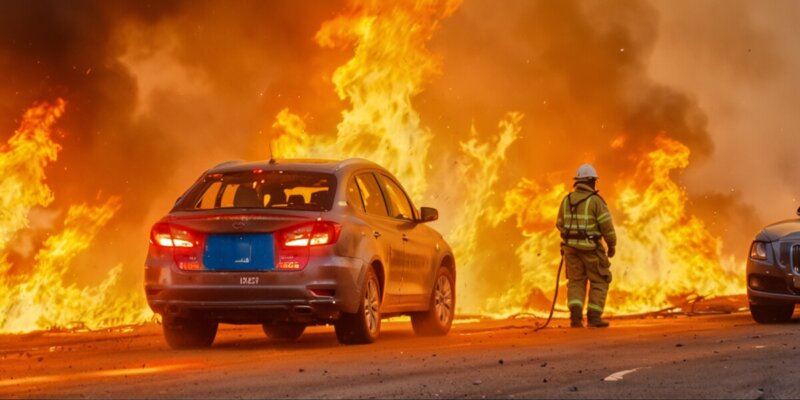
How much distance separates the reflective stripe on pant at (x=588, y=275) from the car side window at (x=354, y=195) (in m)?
4.35

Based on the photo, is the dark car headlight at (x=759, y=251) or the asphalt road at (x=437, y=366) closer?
the asphalt road at (x=437, y=366)

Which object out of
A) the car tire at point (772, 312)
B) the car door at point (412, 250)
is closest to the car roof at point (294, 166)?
the car door at point (412, 250)

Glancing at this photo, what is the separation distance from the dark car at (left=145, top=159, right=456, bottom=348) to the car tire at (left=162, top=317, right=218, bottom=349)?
1 centimetres

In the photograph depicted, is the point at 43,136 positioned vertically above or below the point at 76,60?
below

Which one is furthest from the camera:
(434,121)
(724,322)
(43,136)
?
(434,121)

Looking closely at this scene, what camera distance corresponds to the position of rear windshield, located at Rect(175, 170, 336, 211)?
14.1 meters

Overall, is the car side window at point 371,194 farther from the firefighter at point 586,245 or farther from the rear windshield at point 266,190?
the firefighter at point 586,245

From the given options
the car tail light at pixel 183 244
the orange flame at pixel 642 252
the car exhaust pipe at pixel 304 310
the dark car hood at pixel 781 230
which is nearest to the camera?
A: the car exhaust pipe at pixel 304 310

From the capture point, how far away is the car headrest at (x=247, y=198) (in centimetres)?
1418

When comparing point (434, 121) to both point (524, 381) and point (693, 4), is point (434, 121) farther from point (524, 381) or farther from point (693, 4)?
point (524, 381)

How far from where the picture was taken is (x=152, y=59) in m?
27.4

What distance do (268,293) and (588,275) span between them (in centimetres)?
577

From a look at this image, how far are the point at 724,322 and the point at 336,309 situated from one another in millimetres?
6420

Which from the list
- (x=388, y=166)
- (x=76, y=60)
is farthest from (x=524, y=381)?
(x=76, y=60)
